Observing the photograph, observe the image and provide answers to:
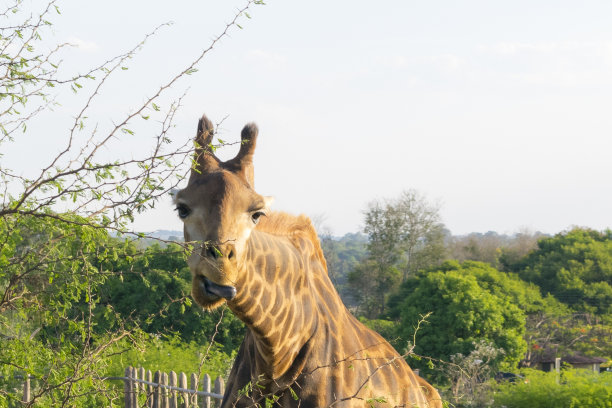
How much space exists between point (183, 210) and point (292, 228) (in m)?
1.08

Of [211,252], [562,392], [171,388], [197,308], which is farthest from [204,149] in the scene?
[197,308]

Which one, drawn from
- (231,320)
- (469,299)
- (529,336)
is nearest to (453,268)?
(529,336)

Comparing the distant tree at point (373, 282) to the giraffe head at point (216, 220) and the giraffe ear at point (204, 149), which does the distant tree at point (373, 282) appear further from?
the giraffe head at point (216, 220)

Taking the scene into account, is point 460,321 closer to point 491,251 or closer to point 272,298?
point 272,298

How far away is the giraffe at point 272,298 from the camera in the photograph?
11.6ft

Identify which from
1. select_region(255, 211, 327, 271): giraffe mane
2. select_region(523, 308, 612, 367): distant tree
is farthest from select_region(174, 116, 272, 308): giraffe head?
select_region(523, 308, 612, 367): distant tree

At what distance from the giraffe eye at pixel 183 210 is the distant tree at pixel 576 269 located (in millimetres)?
38856

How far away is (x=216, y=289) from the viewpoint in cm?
346

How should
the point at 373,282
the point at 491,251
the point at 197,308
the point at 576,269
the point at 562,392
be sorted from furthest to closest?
the point at 491,251
the point at 373,282
the point at 576,269
the point at 197,308
the point at 562,392

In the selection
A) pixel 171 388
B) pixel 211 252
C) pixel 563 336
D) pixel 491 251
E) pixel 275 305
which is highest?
pixel 491 251

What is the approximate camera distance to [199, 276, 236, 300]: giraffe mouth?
11.3ft

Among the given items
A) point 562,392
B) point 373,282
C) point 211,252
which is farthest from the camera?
point 373,282

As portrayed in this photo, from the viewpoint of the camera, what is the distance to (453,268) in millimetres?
37969

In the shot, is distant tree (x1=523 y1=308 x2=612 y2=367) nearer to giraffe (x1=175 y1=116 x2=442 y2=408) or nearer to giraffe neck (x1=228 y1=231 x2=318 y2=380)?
giraffe (x1=175 y1=116 x2=442 y2=408)
